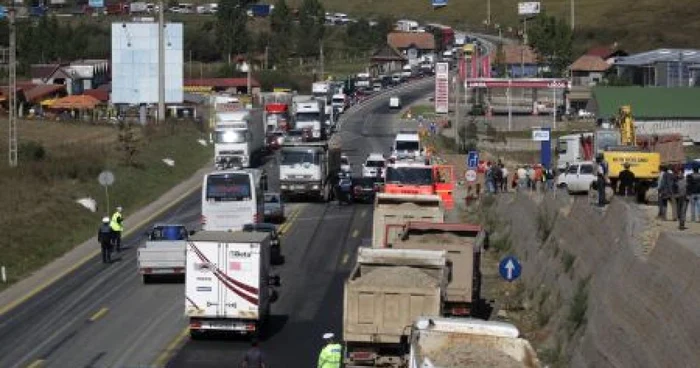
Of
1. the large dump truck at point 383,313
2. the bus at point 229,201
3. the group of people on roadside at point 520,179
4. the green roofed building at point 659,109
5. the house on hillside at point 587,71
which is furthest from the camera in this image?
the house on hillside at point 587,71

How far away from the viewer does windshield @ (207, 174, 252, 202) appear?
49.2 metres

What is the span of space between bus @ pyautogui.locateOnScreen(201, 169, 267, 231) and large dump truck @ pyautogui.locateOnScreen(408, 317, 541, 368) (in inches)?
1169

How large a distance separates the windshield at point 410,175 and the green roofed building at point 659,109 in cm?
4106

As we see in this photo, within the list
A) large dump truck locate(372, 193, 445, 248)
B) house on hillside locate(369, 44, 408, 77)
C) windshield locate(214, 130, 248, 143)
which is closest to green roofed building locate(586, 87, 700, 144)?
windshield locate(214, 130, 248, 143)

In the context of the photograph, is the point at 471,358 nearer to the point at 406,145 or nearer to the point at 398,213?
the point at 398,213

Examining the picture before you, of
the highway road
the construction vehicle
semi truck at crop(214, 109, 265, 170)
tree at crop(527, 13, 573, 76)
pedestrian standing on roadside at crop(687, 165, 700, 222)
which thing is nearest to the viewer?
the highway road

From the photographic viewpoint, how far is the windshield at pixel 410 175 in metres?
56.0

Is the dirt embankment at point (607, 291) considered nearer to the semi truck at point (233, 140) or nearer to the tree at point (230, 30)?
the semi truck at point (233, 140)

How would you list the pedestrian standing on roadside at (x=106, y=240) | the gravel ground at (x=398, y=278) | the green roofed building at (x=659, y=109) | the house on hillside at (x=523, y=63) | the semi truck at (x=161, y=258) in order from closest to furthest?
the gravel ground at (x=398, y=278) < the semi truck at (x=161, y=258) < the pedestrian standing on roadside at (x=106, y=240) < the green roofed building at (x=659, y=109) < the house on hillside at (x=523, y=63)

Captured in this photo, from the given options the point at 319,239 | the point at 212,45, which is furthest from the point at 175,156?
the point at 212,45

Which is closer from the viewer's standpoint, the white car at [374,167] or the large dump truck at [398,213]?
the large dump truck at [398,213]

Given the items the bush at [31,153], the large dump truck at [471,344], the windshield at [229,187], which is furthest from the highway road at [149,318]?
the bush at [31,153]

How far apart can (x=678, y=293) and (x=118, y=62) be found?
247 ft

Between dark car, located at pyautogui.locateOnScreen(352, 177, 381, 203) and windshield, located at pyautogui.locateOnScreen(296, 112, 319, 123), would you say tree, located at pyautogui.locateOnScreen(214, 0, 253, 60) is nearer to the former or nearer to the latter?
windshield, located at pyautogui.locateOnScreen(296, 112, 319, 123)
